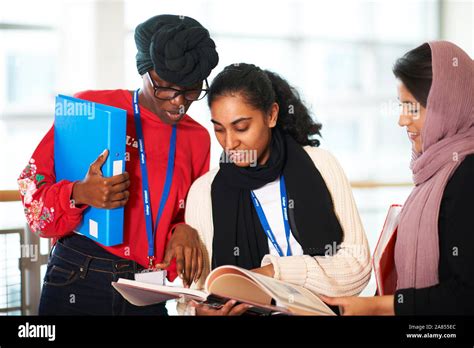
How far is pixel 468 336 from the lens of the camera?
147 cm

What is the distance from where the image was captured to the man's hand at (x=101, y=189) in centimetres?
138

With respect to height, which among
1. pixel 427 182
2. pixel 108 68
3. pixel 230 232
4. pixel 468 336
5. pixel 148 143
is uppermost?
pixel 108 68

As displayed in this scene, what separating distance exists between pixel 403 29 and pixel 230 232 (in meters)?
0.97

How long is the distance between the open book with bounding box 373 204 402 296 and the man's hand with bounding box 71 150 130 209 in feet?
2.12

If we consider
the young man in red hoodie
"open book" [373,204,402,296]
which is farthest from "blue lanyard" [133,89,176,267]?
"open book" [373,204,402,296]

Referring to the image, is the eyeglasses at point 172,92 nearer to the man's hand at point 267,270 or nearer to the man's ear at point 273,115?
the man's ear at point 273,115

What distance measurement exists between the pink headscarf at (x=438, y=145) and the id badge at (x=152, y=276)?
0.60m

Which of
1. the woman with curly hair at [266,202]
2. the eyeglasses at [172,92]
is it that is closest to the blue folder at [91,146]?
the eyeglasses at [172,92]

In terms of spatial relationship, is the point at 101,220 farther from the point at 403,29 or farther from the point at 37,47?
the point at 403,29

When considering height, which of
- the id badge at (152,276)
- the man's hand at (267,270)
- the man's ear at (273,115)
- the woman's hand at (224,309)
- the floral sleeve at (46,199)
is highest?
the man's ear at (273,115)

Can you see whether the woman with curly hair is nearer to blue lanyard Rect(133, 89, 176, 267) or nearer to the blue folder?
blue lanyard Rect(133, 89, 176, 267)

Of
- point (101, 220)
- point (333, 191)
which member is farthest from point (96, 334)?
point (333, 191)

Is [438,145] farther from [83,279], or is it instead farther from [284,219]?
[83,279]

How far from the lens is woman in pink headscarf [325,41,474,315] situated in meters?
1.32
